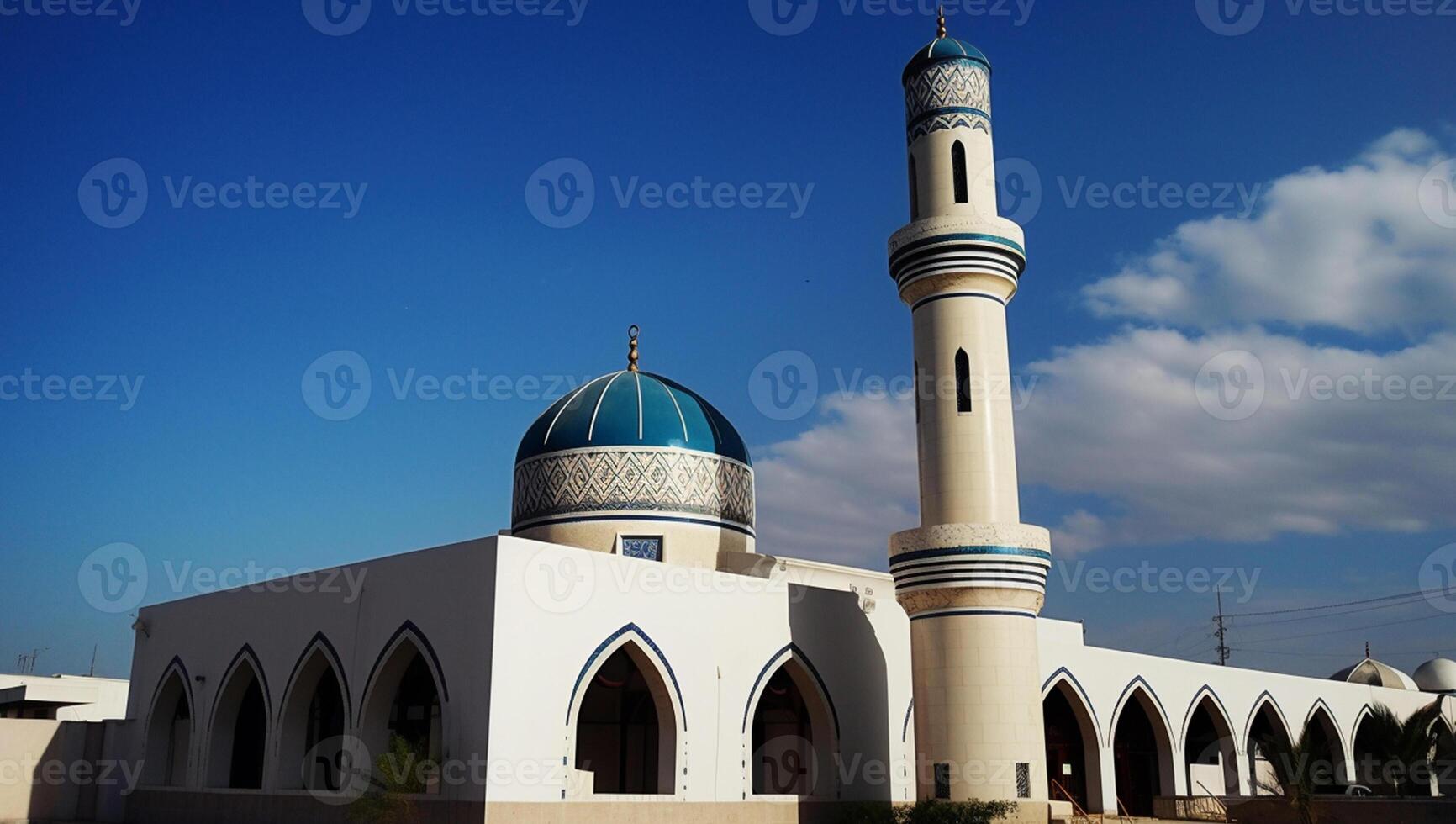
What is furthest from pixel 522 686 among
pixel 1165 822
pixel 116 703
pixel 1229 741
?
pixel 116 703

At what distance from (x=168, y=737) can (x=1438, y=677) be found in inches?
1291

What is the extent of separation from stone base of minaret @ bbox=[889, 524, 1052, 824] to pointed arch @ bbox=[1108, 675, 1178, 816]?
7550 millimetres

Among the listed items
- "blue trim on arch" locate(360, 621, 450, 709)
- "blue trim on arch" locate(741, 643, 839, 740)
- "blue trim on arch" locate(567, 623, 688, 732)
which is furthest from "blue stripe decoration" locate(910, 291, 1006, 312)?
"blue trim on arch" locate(360, 621, 450, 709)

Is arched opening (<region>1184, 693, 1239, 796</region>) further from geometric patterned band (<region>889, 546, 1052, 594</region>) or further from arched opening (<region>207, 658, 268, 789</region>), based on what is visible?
arched opening (<region>207, 658, 268, 789</region>)

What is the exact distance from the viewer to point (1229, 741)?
26.0 metres

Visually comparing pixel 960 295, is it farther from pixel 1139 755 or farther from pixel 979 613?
pixel 1139 755

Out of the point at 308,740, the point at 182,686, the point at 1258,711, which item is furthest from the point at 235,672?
the point at 1258,711

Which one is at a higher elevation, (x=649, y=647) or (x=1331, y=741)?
(x=649, y=647)

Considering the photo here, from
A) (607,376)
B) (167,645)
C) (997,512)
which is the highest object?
(607,376)

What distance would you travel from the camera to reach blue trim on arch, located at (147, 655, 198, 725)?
1961 cm

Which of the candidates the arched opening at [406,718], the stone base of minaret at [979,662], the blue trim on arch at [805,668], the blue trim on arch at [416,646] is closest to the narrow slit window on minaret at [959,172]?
the stone base of minaret at [979,662]

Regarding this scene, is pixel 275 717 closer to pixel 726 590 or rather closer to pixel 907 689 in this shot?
pixel 726 590

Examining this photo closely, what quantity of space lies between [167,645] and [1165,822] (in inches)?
656

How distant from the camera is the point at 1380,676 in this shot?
34.3 m
